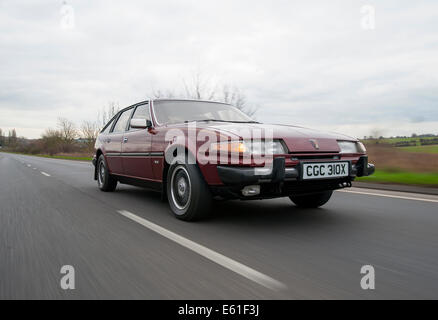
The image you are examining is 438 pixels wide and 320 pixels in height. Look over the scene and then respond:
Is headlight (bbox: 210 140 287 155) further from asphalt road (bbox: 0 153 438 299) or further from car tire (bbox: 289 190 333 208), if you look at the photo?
car tire (bbox: 289 190 333 208)

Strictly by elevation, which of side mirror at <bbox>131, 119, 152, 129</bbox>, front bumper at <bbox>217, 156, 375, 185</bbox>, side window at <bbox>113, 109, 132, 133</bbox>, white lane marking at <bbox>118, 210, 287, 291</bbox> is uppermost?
side window at <bbox>113, 109, 132, 133</bbox>

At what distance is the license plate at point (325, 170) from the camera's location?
10.9ft

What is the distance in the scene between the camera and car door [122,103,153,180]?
4660 mm

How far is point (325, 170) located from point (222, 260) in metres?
1.52

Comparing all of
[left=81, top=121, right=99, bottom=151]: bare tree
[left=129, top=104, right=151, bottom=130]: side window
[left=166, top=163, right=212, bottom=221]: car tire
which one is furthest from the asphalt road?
[left=81, top=121, right=99, bottom=151]: bare tree

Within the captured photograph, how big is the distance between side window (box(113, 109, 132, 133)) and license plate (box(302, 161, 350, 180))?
11.3 ft

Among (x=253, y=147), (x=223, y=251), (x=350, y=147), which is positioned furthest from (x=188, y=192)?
(x=350, y=147)

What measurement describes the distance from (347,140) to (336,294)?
2.38 m

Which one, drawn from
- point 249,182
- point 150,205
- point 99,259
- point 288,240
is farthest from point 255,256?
point 150,205

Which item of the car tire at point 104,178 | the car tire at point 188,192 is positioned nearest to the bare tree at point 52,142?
the car tire at point 104,178

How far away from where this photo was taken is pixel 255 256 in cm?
261

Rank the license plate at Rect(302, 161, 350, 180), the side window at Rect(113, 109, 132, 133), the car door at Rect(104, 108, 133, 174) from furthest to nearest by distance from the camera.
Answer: the side window at Rect(113, 109, 132, 133) < the car door at Rect(104, 108, 133, 174) < the license plate at Rect(302, 161, 350, 180)

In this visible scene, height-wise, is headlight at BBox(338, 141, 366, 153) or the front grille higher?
headlight at BBox(338, 141, 366, 153)
